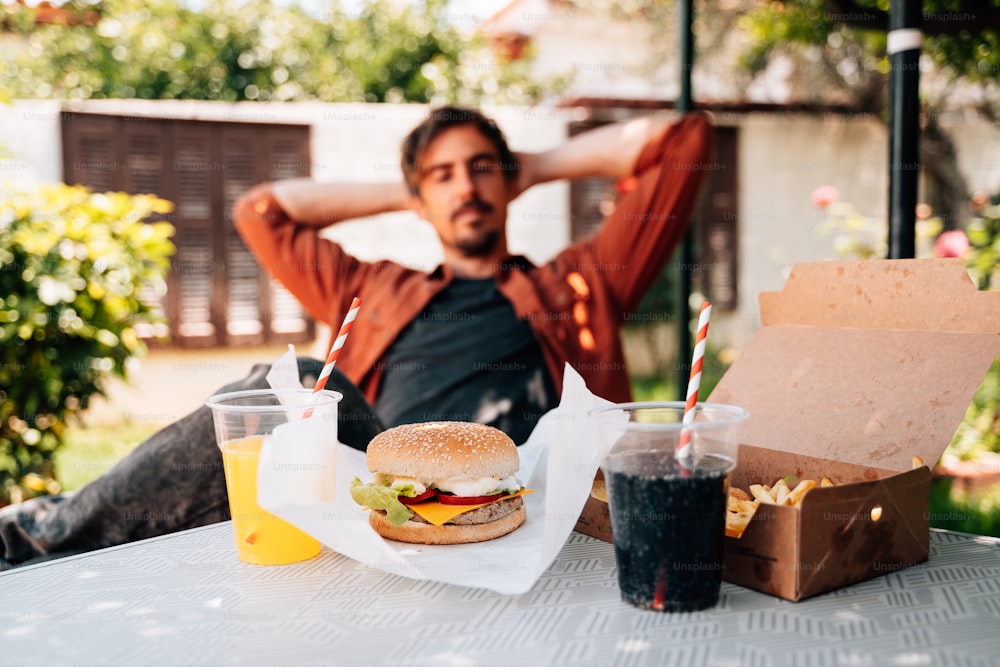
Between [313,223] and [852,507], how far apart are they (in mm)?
2951

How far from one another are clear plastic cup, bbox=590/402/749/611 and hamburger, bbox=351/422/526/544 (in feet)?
1.27

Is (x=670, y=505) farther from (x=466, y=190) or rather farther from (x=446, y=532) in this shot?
(x=466, y=190)

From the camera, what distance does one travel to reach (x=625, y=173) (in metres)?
3.44

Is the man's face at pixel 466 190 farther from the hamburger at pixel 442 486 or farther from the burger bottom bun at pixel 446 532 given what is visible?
the burger bottom bun at pixel 446 532

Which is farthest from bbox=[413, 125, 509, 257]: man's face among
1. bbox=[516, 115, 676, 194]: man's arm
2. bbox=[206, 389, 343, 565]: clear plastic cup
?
bbox=[206, 389, 343, 565]: clear plastic cup

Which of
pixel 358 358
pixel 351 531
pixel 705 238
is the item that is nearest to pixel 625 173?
pixel 358 358

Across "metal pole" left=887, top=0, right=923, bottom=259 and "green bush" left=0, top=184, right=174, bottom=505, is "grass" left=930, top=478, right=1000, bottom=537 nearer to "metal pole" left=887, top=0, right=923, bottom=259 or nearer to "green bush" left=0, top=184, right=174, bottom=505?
"metal pole" left=887, top=0, right=923, bottom=259

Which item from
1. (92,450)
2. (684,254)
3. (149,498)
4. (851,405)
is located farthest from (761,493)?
(92,450)

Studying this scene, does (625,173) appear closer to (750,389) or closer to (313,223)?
(313,223)

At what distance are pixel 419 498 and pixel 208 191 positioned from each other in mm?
5614

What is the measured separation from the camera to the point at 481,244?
3254 millimetres

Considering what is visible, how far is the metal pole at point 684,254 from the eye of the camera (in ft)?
10.2

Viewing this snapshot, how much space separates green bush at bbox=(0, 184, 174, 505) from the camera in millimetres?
3615

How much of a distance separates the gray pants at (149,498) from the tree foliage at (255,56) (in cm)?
961
